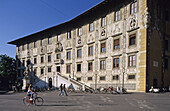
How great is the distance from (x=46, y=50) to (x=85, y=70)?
13960 mm

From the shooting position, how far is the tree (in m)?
50.1

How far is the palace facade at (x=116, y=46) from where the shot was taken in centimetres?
Answer: 2380

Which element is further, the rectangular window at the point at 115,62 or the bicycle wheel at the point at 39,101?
the rectangular window at the point at 115,62

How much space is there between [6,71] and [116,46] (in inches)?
1496

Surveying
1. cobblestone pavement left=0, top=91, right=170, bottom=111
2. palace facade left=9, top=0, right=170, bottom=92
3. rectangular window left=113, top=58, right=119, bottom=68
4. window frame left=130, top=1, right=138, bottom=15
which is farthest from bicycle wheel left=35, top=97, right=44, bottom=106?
window frame left=130, top=1, right=138, bottom=15

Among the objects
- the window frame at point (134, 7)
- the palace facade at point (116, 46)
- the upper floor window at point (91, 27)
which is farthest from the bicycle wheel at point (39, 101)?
the upper floor window at point (91, 27)

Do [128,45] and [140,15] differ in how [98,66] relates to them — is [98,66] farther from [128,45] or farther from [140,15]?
[140,15]

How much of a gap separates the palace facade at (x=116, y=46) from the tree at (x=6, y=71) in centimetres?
1847

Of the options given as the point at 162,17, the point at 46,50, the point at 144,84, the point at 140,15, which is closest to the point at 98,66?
the point at 144,84

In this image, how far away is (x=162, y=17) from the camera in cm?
2672

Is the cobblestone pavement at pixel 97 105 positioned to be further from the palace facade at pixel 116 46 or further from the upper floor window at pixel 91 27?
the upper floor window at pixel 91 27

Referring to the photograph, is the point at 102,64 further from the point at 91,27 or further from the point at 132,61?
the point at 91,27

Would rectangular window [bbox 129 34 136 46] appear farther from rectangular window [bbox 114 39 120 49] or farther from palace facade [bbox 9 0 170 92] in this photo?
rectangular window [bbox 114 39 120 49]

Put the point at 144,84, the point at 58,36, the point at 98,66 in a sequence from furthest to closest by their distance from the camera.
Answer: the point at 58,36 < the point at 98,66 < the point at 144,84
